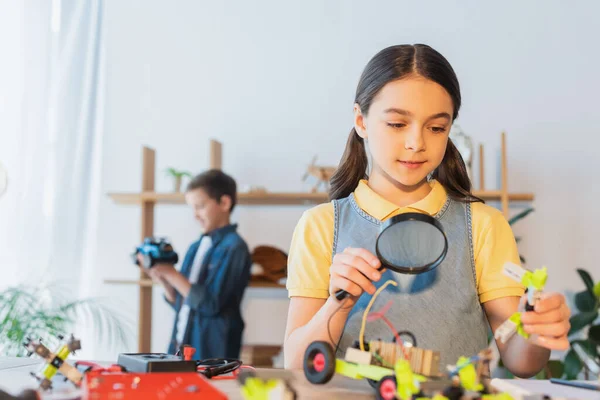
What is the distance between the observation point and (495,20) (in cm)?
343

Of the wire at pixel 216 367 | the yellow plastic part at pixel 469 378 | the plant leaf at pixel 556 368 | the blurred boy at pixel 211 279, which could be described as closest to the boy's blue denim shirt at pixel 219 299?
the blurred boy at pixel 211 279

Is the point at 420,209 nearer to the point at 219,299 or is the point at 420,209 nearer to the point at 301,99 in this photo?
the point at 219,299

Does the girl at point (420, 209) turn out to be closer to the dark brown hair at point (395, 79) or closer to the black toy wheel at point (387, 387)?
the dark brown hair at point (395, 79)

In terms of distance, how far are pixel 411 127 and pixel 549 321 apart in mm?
407

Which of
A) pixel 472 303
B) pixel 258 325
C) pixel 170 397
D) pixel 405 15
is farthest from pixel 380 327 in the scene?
pixel 405 15

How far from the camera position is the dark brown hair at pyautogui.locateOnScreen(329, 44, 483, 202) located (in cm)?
118

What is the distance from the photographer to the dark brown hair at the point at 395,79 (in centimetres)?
118

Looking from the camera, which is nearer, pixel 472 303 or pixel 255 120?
pixel 472 303

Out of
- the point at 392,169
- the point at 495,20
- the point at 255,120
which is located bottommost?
the point at 392,169

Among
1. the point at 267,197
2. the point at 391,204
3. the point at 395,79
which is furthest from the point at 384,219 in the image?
the point at 267,197

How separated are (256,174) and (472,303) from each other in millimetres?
2425

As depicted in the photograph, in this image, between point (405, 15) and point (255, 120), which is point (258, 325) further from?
point (405, 15)

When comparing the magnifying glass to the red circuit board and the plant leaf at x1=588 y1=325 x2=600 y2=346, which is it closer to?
the red circuit board

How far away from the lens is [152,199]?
3.30 meters
